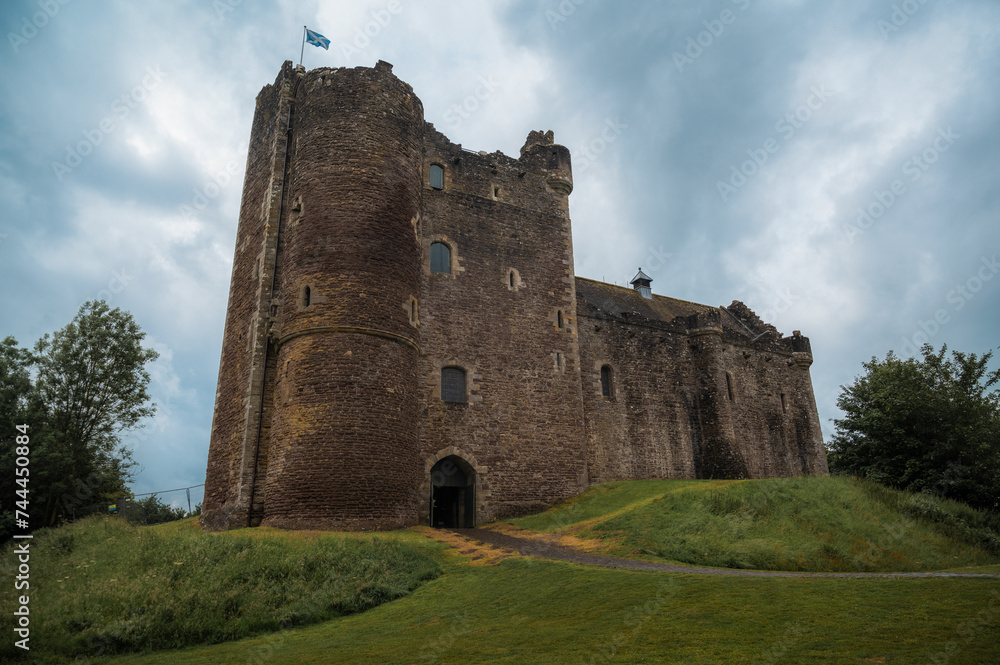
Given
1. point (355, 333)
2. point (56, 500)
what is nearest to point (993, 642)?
point (355, 333)

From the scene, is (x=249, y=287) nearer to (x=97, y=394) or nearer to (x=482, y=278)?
(x=482, y=278)

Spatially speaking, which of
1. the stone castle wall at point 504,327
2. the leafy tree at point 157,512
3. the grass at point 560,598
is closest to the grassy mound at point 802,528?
the grass at point 560,598

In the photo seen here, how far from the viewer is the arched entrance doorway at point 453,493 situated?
21.6 m

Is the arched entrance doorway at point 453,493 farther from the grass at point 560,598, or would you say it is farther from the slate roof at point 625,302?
the slate roof at point 625,302

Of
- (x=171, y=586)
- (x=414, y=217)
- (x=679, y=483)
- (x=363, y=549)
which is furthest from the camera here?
(x=679, y=483)

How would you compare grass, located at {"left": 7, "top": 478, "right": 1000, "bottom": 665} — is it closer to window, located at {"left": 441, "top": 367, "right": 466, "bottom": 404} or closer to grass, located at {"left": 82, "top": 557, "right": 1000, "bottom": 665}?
grass, located at {"left": 82, "top": 557, "right": 1000, "bottom": 665}

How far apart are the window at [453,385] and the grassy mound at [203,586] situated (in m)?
7.82

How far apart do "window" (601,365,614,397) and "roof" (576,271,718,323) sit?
264 cm

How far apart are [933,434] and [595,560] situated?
16.9 meters

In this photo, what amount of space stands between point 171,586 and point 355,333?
342 inches

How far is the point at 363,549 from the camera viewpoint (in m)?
13.6

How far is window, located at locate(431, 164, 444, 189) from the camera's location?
80.2 feet

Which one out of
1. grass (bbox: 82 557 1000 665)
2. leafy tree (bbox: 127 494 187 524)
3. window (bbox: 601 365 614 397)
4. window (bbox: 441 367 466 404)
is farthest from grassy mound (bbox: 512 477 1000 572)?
leafy tree (bbox: 127 494 187 524)

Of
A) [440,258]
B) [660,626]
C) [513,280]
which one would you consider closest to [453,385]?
[440,258]
